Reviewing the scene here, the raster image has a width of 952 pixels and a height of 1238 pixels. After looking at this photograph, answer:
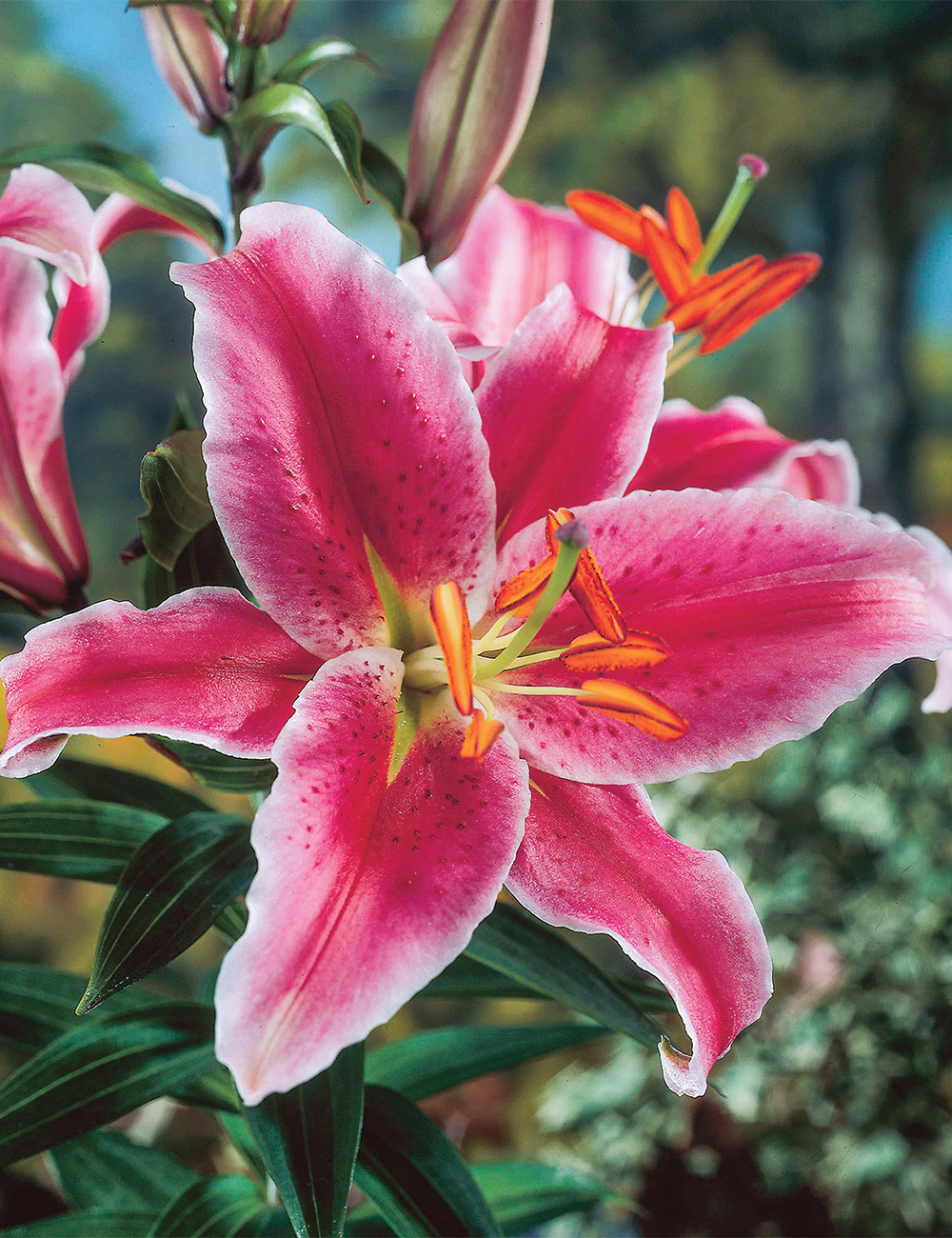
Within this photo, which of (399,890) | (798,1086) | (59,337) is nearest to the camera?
(399,890)

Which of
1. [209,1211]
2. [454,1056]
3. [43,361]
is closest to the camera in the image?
[43,361]

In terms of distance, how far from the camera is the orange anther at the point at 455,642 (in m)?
0.26

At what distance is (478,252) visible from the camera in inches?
16.7

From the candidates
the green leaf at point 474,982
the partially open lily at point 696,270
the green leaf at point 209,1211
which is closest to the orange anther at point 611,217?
the partially open lily at point 696,270

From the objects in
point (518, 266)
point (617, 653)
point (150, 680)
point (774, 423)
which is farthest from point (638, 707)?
point (774, 423)

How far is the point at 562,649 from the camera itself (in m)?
0.31

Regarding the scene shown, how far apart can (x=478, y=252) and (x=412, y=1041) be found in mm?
421

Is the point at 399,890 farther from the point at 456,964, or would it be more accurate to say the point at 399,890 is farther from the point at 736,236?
the point at 736,236

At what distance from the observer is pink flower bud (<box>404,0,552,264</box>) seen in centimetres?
38

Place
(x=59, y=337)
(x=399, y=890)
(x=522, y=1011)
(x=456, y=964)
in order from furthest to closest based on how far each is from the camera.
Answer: (x=522, y=1011)
(x=456, y=964)
(x=59, y=337)
(x=399, y=890)

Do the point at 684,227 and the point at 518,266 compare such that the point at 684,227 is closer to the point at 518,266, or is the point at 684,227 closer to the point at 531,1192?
the point at 518,266

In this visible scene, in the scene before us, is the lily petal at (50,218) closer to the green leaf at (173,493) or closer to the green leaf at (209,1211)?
the green leaf at (173,493)

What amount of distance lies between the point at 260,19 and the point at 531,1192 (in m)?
0.59

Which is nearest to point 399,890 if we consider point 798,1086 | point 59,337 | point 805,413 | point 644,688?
point 644,688
